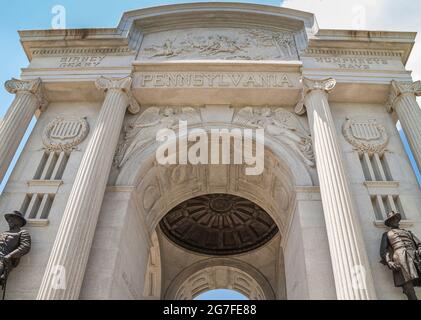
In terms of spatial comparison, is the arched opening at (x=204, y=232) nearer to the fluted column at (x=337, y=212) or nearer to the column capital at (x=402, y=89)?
the fluted column at (x=337, y=212)

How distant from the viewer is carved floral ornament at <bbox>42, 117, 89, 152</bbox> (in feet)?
41.5

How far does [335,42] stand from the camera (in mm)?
14375

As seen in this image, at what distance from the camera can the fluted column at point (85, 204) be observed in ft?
28.4

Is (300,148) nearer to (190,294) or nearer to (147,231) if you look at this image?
(147,231)

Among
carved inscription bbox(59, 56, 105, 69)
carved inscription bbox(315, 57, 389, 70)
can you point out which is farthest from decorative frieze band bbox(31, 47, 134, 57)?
carved inscription bbox(315, 57, 389, 70)

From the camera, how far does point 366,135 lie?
12.7 meters

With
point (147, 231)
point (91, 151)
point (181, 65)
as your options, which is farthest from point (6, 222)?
point (181, 65)

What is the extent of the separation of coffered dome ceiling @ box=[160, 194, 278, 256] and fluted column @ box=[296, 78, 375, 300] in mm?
9562

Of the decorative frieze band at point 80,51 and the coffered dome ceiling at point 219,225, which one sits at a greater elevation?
the decorative frieze band at point 80,51

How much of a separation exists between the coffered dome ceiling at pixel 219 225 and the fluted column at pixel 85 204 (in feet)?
31.1

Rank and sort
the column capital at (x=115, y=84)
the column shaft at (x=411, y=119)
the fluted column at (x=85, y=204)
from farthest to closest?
the column capital at (x=115, y=84), the column shaft at (x=411, y=119), the fluted column at (x=85, y=204)

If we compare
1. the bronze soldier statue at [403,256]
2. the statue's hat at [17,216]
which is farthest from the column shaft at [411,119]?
the statue's hat at [17,216]

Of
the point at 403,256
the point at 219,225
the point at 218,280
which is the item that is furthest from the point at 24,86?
the point at 218,280

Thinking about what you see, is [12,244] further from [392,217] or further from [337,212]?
[392,217]
